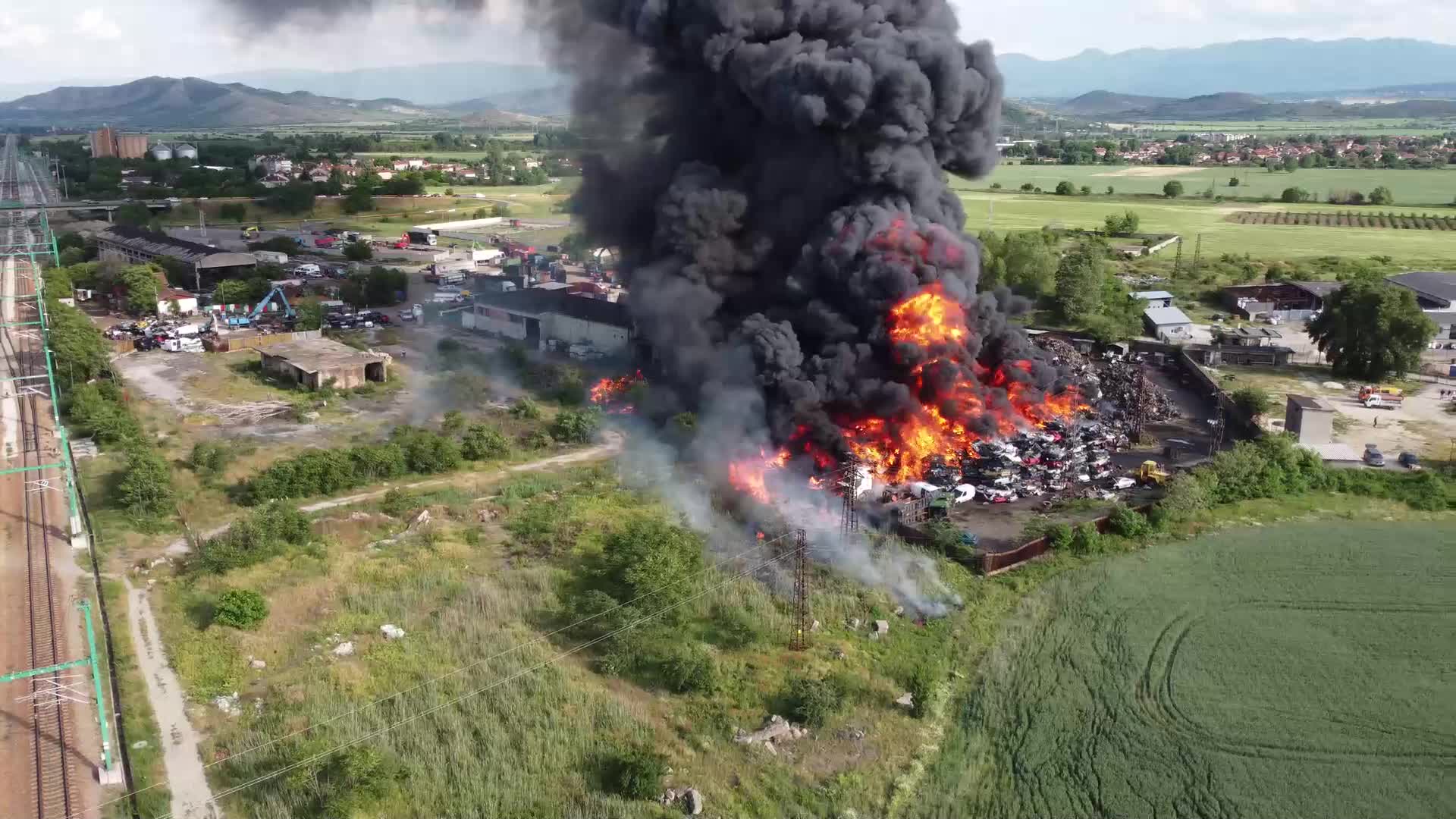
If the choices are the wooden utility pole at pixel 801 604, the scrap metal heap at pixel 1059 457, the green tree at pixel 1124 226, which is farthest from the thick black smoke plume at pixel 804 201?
the green tree at pixel 1124 226

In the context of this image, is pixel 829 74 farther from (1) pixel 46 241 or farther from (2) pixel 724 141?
(1) pixel 46 241

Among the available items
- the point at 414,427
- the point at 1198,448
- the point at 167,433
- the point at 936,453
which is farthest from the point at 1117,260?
the point at 167,433

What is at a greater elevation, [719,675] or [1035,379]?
[1035,379]

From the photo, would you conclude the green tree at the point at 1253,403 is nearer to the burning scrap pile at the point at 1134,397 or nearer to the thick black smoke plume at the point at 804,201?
the burning scrap pile at the point at 1134,397

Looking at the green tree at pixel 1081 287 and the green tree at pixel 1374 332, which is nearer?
the green tree at pixel 1374 332

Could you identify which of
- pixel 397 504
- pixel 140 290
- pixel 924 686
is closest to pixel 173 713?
pixel 397 504

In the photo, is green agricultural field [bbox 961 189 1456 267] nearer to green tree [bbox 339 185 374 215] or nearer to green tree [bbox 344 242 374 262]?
green tree [bbox 344 242 374 262]
